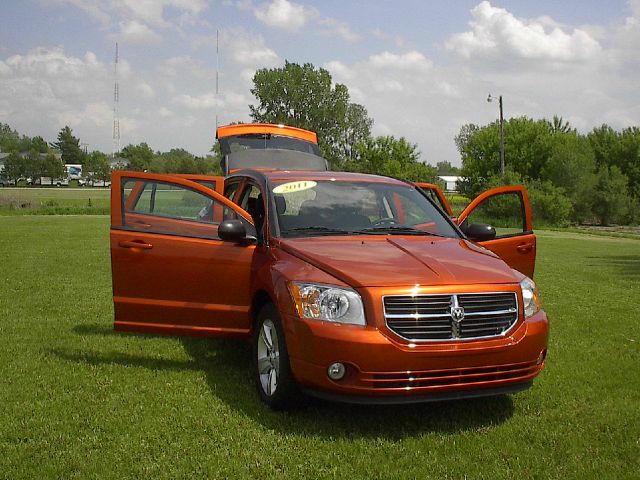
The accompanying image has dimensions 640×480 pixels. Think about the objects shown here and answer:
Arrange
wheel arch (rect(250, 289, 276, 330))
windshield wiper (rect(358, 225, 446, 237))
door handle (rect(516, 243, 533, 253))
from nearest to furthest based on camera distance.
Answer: wheel arch (rect(250, 289, 276, 330)), windshield wiper (rect(358, 225, 446, 237)), door handle (rect(516, 243, 533, 253))

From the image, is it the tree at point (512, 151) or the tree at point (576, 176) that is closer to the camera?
the tree at point (576, 176)

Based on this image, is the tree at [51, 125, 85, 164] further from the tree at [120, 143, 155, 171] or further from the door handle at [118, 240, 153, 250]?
the door handle at [118, 240, 153, 250]

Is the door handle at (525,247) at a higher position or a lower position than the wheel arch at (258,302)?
higher

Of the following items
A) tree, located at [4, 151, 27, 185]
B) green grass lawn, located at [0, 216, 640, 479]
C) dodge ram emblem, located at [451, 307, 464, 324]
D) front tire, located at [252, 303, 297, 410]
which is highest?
tree, located at [4, 151, 27, 185]

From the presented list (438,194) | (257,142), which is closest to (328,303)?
(438,194)

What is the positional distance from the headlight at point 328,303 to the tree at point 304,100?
Answer: 260ft

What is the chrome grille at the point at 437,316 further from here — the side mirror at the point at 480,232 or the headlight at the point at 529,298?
the side mirror at the point at 480,232

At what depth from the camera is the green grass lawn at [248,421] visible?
145 inches

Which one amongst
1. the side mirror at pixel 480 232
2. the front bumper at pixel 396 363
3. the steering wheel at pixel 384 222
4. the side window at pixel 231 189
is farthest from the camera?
the side window at pixel 231 189

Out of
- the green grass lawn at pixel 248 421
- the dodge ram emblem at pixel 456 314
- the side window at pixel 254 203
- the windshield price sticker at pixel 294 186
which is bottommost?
the green grass lawn at pixel 248 421

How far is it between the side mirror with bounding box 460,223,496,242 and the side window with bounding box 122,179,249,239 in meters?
2.00

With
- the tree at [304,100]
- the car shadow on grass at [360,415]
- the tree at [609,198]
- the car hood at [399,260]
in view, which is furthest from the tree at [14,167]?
the car hood at [399,260]

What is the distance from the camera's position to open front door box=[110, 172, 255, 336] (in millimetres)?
5078

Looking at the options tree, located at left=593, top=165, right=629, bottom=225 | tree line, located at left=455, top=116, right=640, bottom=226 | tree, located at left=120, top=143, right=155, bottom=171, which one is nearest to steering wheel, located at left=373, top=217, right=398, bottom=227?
tree line, located at left=455, top=116, right=640, bottom=226
